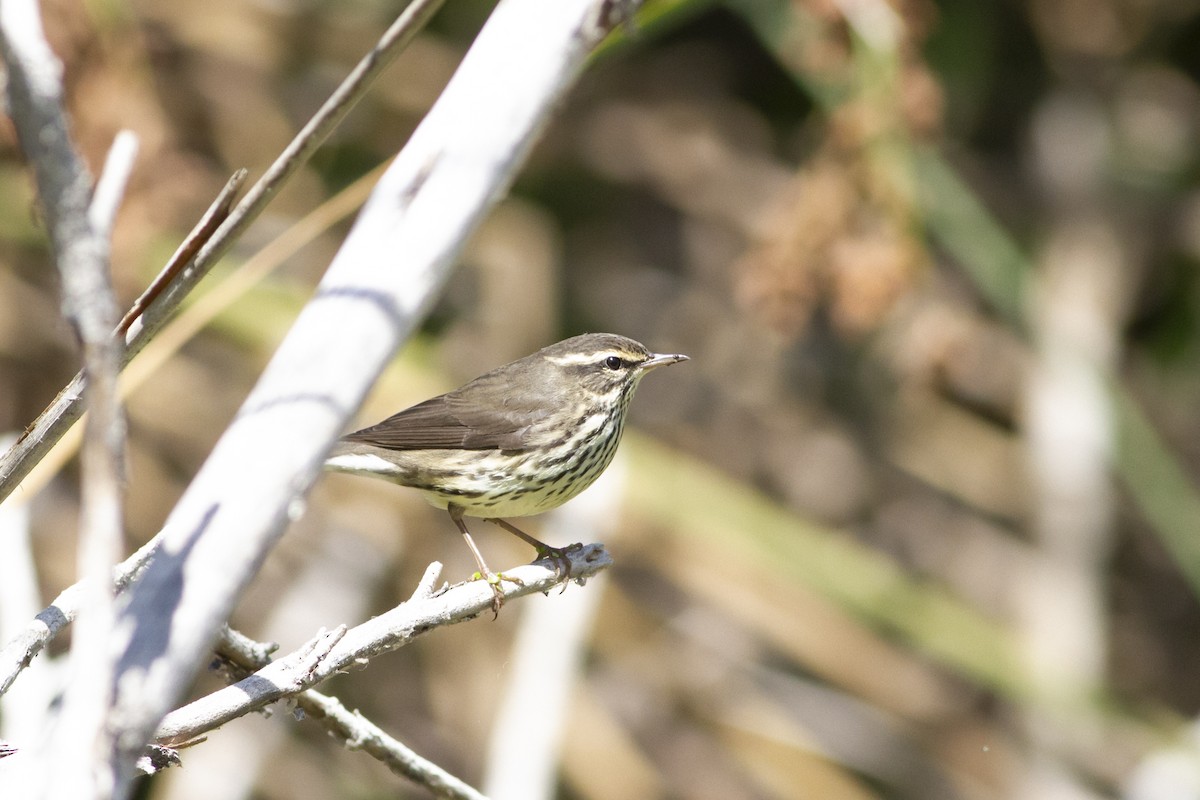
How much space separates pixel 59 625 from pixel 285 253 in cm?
99

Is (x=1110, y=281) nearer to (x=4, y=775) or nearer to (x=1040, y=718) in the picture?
(x=1040, y=718)

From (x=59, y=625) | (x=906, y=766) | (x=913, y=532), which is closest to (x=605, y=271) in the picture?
(x=913, y=532)

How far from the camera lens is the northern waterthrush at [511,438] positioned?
11.7ft

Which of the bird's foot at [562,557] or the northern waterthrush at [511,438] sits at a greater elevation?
the northern waterthrush at [511,438]

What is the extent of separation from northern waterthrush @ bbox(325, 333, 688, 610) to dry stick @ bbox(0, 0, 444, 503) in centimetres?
188

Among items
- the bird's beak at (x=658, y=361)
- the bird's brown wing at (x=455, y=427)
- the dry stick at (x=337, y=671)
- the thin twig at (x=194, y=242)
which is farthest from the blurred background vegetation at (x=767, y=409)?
the thin twig at (x=194, y=242)

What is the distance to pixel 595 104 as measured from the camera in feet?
20.0

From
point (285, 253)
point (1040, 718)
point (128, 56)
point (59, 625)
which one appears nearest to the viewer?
point (59, 625)

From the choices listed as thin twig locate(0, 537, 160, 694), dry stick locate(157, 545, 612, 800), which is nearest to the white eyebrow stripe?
dry stick locate(157, 545, 612, 800)

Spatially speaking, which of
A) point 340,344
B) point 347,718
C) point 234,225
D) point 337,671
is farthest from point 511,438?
point 340,344

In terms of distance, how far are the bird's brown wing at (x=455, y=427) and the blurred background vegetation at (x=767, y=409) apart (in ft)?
3.39

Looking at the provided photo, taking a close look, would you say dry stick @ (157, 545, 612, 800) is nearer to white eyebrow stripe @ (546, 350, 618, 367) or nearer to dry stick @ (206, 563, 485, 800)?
dry stick @ (206, 563, 485, 800)

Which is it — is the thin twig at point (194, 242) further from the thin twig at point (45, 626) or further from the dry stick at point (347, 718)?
the dry stick at point (347, 718)

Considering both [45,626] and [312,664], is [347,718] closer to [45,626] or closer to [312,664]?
[312,664]
